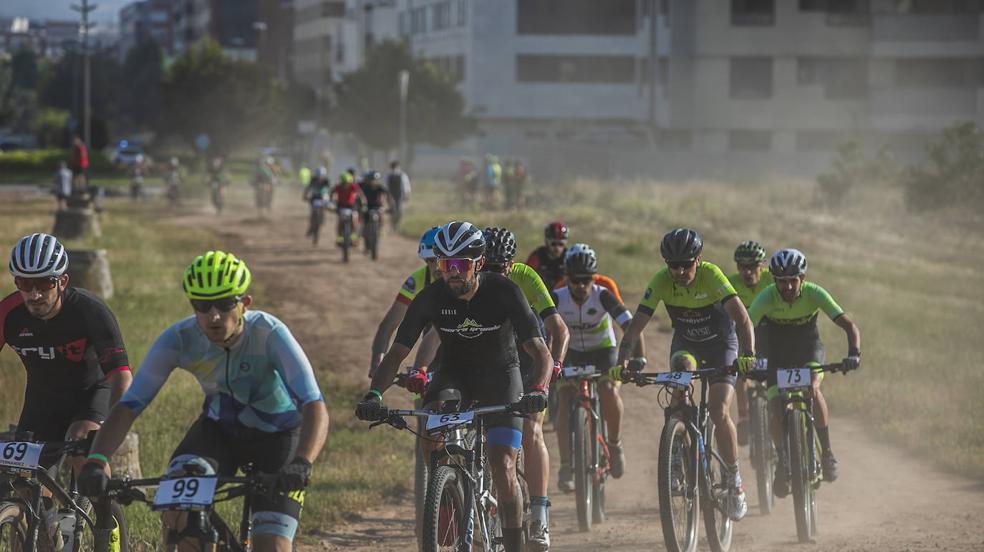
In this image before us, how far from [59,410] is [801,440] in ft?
16.5

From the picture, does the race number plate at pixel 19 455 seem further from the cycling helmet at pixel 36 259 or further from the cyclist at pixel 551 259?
the cyclist at pixel 551 259

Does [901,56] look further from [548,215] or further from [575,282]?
[575,282]

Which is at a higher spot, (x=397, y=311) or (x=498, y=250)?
(x=498, y=250)

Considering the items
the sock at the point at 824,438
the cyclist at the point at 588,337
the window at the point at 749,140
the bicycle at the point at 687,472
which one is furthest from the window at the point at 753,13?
the bicycle at the point at 687,472

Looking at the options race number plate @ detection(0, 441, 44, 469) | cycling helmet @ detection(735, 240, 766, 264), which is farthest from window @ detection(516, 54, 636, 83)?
race number plate @ detection(0, 441, 44, 469)

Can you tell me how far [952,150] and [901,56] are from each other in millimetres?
28417

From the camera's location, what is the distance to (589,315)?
11.0 meters

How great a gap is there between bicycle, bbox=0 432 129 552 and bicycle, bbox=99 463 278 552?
2.49ft

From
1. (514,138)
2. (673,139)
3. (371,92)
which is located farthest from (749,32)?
(371,92)

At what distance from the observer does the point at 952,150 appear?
46.1m

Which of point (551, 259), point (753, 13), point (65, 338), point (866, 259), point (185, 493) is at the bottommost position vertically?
point (866, 259)

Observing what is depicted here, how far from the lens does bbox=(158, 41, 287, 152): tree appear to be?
296 ft

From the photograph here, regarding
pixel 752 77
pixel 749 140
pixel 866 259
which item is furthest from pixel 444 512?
pixel 749 140

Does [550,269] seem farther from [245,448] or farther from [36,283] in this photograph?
[245,448]
